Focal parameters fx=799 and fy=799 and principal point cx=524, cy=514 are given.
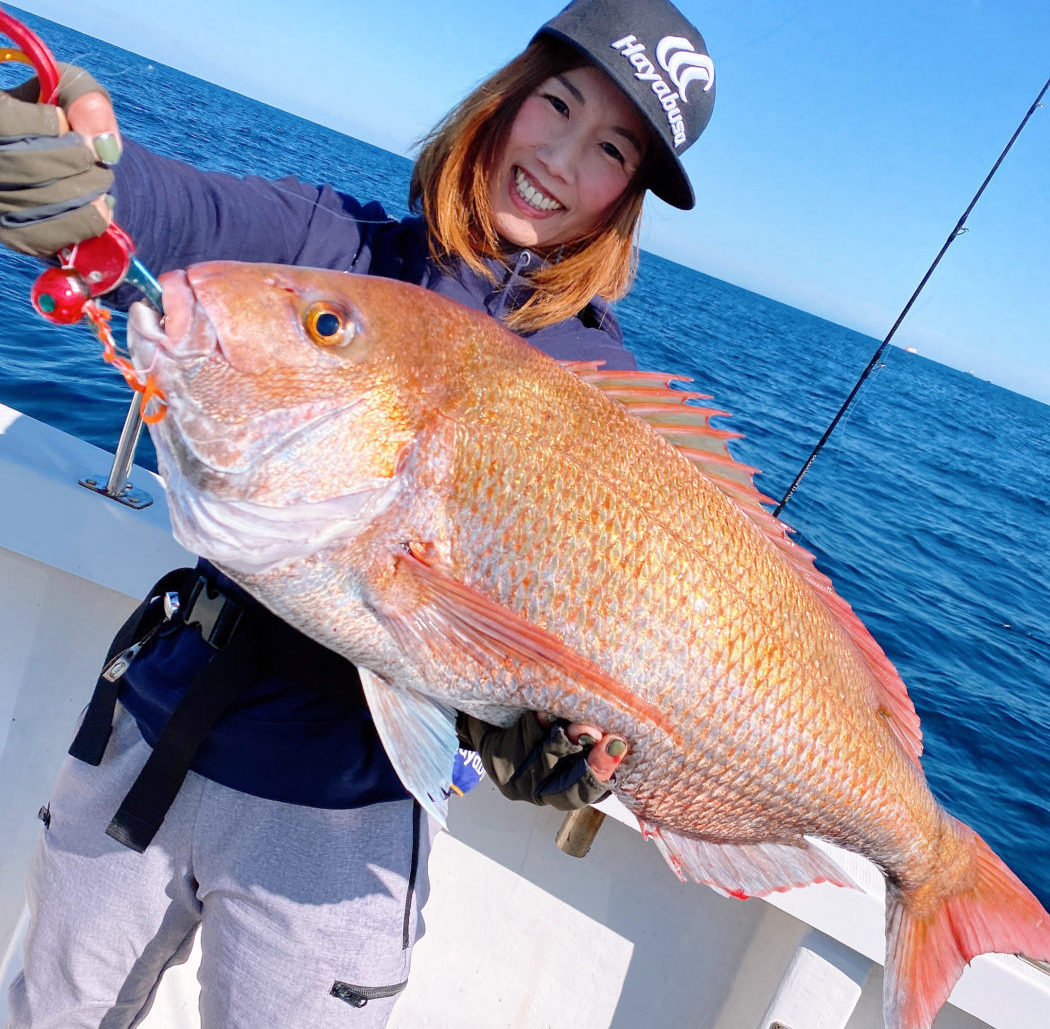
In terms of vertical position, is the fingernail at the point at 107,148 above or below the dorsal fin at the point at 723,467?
above

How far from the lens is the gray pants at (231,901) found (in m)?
1.83

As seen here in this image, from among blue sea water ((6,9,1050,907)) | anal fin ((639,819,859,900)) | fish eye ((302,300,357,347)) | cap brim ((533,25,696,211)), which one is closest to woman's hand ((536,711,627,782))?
anal fin ((639,819,859,900))

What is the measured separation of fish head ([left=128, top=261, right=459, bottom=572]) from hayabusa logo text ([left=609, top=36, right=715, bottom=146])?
0.85 m

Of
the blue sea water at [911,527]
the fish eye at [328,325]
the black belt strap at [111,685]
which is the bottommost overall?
the blue sea water at [911,527]

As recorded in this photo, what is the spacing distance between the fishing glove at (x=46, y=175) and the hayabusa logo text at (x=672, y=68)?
114cm

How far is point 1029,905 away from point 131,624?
238 cm

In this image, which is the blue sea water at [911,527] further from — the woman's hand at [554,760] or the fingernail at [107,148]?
the woman's hand at [554,760]

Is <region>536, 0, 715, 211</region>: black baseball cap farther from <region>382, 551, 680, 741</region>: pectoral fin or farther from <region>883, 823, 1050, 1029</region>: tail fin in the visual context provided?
<region>883, 823, 1050, 1029</region>: tail fin

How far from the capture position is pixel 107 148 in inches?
50.7

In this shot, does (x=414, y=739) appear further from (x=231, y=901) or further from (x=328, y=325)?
(x=328, y=325)

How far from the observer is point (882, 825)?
192 centimetres

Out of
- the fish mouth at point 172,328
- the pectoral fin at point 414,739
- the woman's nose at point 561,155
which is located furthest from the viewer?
the woman's nose at point 561,155

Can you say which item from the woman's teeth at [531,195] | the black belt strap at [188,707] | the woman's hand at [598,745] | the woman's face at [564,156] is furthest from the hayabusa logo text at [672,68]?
the black belt strap at [188,707]

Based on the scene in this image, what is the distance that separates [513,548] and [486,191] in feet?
3.39
